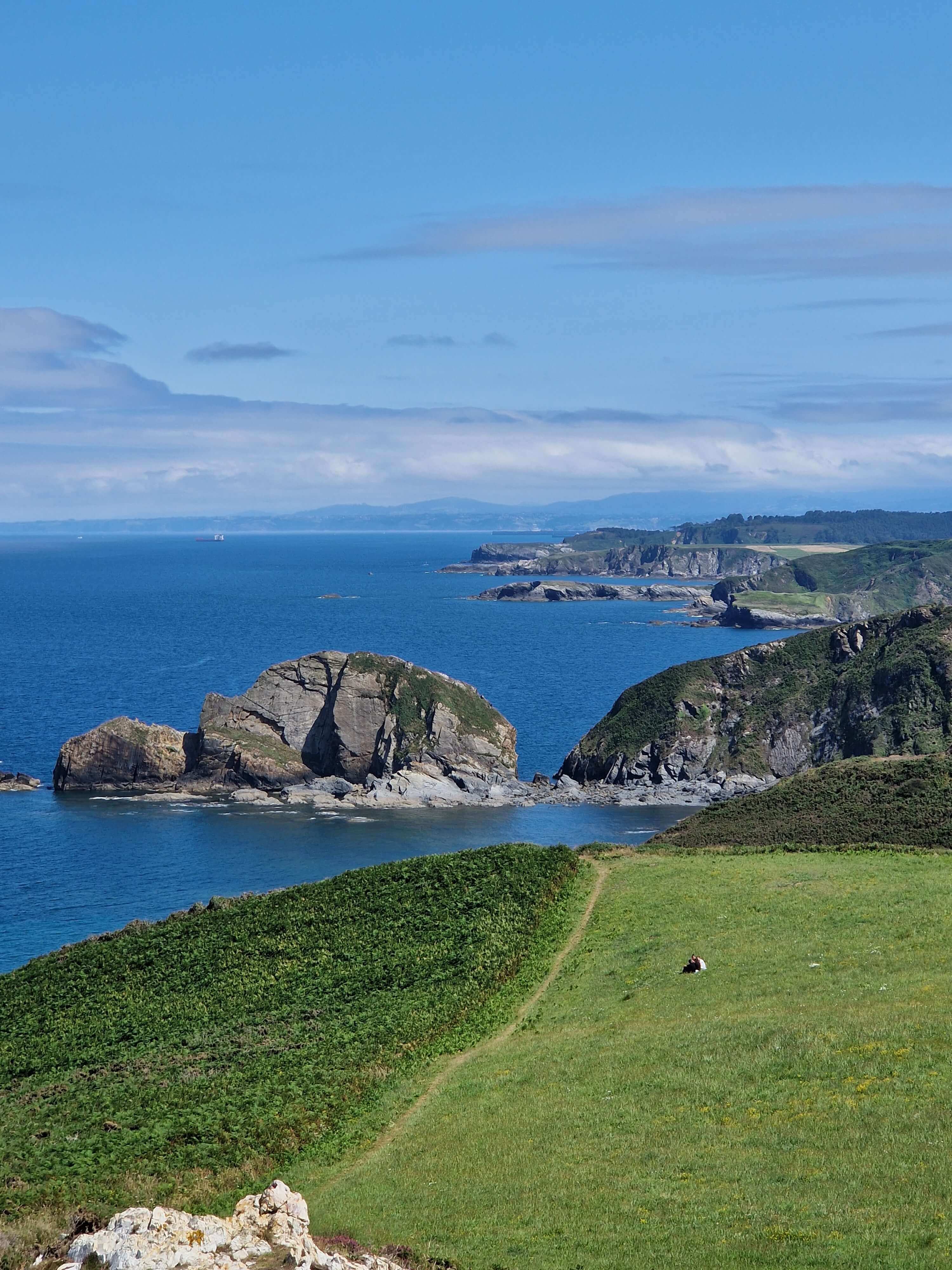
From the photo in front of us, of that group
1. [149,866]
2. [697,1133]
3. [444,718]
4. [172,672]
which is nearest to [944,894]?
[697,1133]

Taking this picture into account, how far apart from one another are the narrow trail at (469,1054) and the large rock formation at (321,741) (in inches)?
2457

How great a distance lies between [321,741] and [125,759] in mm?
17428

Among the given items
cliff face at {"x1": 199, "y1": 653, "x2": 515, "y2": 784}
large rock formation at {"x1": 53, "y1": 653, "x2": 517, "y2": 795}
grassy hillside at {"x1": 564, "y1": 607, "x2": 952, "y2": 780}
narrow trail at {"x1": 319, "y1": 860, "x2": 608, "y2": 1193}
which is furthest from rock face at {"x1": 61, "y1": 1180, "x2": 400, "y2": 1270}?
grassy hillside at {"x1": 564, "y1": 607, "x2": 952, "y2": 780}

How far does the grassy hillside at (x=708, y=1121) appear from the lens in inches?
800

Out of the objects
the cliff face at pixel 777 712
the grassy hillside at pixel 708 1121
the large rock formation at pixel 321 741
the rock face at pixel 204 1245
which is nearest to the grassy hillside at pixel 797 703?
the cliff face at pixel 777 712

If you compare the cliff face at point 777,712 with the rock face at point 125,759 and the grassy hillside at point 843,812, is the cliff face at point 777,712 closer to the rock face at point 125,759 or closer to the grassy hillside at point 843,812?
the grassy hillside at point 843,812

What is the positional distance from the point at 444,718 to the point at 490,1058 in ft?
262

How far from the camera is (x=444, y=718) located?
113688 millimetres

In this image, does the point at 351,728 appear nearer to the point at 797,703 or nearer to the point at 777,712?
the point at 777,712

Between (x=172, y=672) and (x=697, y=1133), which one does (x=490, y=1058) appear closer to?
(x=697, y=1133)

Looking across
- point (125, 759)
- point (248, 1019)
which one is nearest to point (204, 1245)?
point (248, 1019)

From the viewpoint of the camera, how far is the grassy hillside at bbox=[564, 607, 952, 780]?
112 meters

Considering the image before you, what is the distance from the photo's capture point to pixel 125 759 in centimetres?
11031

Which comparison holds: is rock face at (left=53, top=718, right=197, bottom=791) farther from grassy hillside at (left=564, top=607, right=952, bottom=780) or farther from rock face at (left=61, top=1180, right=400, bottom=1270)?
rock face at (left=61, top=1180, right=400, bottom=1270)
